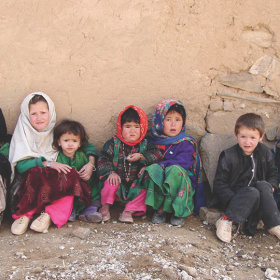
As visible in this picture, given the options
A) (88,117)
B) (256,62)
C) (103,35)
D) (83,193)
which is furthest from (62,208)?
(256,62)

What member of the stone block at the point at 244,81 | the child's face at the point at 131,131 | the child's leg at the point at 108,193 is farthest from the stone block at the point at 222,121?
the child's leg at the point at 108,193

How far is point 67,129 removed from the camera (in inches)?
143

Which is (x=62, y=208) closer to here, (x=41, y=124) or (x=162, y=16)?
(x=41, y=124)

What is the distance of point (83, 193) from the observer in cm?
355

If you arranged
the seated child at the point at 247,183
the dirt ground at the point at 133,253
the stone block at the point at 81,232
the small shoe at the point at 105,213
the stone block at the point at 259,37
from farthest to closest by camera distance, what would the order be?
the stone block at the point at 259,37 → the small shoe at the point at 105,213 → the seated child at the point at 247,183 → the stone block at the point at 81,232 → the dirt ground at the point at 133,253

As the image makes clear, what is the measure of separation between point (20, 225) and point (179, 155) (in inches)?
60.2

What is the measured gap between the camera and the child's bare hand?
3592 millimetres

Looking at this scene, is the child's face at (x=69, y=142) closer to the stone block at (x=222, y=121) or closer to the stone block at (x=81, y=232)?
the stone block at (x=81, y=232)

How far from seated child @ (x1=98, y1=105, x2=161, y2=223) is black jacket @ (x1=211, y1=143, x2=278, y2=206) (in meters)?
0.61

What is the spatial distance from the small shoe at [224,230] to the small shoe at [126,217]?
759 millimetres

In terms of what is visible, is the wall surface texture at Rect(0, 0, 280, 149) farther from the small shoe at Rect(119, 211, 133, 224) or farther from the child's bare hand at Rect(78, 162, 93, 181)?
the small shoe at Rect(119, 211, 133, 224)

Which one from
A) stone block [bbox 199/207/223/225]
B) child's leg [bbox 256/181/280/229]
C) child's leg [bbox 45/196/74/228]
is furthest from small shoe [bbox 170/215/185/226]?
child's leg [bbox 45/196/74/228]

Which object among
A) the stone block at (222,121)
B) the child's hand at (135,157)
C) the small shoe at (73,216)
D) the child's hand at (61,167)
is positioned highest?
the stone block at (222,121)

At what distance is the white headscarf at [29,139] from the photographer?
11.6 ft
